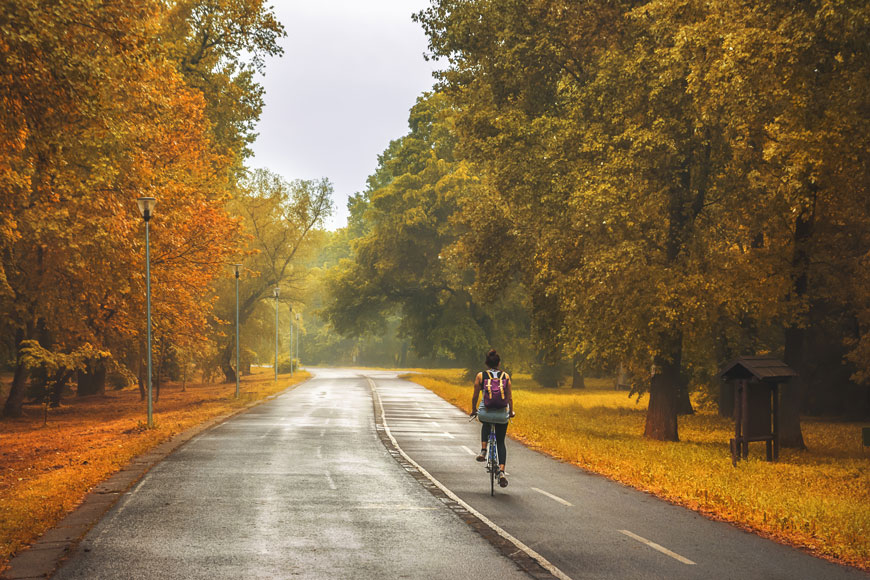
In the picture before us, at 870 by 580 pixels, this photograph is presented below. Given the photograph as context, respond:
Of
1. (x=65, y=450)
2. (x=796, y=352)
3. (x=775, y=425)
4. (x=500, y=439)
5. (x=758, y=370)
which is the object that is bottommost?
(x=65, y=450)

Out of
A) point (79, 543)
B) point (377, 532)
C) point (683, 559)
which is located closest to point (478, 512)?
point (377, 532)

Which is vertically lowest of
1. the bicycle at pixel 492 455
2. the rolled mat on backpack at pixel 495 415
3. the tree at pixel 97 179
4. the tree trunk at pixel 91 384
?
the tree trunk at pixel 91 384

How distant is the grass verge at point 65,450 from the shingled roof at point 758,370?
12.9 m

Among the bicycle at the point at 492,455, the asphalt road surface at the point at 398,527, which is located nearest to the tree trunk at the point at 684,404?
the asphalt road surface at the point at 398,527

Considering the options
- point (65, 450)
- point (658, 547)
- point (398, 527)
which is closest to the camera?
point (658, 547)

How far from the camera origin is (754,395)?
17.5 metres

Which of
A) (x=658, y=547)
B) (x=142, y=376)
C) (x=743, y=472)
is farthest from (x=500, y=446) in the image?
(x=142, y=376)

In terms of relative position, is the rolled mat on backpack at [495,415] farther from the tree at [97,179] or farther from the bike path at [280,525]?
the tree at [97,179]

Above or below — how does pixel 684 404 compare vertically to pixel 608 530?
below

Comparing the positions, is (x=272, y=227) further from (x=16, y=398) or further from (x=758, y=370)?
(x=758, y=370)

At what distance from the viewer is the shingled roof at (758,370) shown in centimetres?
1683

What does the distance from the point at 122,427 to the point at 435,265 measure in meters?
33.4

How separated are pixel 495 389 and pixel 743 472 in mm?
6484

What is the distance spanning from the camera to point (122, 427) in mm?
24953
